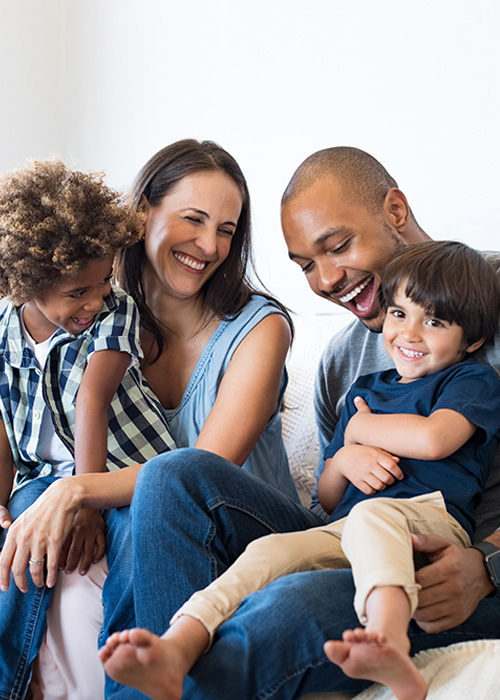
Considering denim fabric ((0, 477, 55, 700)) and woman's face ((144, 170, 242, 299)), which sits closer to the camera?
denim fabric ((0, 477, 55, 700))

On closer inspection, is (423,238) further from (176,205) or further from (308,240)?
(176,205)

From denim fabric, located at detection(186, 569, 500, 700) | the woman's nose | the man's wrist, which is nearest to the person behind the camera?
denim fabric, located at detection(186, 569, 500, 700)

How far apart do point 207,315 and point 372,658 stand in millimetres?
1034

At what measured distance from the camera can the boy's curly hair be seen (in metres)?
1.38

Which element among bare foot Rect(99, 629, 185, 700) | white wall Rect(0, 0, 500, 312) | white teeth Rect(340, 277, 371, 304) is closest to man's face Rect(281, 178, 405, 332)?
white teeth Rect(340, 277, 371, 304)

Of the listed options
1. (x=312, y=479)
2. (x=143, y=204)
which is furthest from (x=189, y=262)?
(x=312, y=479)

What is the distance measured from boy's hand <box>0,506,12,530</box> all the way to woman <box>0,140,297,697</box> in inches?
7.8

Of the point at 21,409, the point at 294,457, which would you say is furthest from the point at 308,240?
the point at 21,409

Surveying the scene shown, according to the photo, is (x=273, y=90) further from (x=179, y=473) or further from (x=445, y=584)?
(x=445, y=584)

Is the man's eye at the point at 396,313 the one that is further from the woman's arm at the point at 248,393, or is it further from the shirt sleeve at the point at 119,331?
the shirt sleeve at the point at 119,331

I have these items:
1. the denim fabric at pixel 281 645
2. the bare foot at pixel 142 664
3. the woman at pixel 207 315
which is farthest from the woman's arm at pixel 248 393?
the bare foot at pixel 142 664

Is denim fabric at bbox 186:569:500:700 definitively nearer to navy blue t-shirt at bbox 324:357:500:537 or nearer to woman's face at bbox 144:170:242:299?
navy blue t-shirt at bbox 324:357:500:537

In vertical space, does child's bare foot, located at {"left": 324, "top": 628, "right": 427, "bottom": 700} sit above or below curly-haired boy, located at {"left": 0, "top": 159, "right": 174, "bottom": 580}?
below

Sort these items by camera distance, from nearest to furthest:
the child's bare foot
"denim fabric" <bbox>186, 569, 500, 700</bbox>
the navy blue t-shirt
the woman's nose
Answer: the child's bare foot
"denim fabric" <bbox>186, 569, 500, 700</bbox>
the navy blue t-shirt
the woman's nose
